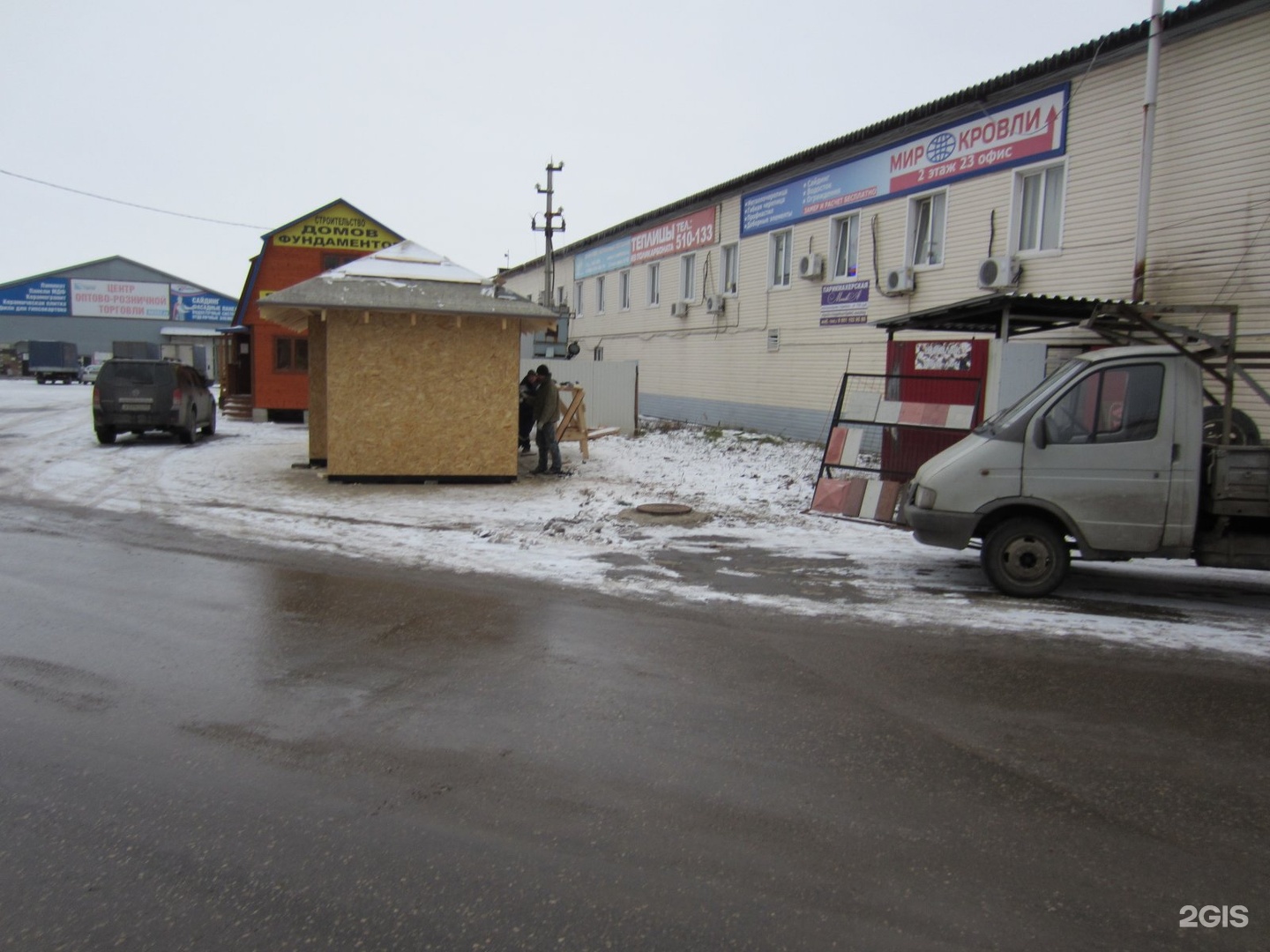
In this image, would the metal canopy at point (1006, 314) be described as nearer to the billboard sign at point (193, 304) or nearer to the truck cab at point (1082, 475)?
the truck cab at point (1082, 475)

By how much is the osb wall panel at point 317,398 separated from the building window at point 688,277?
44.3 feet

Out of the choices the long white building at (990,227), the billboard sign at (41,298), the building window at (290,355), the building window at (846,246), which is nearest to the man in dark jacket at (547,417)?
the long white building at (990,227)

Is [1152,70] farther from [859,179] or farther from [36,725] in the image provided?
[36,725]

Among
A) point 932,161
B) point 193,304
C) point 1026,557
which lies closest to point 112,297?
point 193,304

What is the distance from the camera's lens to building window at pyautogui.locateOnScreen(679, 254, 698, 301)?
2730 cm

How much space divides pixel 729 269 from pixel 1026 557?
735 inches

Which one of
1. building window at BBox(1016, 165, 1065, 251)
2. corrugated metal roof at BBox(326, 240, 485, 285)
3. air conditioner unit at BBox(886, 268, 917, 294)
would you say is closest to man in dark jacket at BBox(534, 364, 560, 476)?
corrugated metal roof at BBox(326, 240, 485, 285)

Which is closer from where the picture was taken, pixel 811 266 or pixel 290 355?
pixel 811 266

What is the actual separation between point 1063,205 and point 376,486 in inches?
452

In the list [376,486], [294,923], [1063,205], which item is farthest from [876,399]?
[294,923]

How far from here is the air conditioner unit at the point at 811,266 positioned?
20.5 meters

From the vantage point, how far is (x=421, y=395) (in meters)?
13.8

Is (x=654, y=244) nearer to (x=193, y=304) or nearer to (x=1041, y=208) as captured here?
(x=1041, y=208)

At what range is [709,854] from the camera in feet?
11.4
